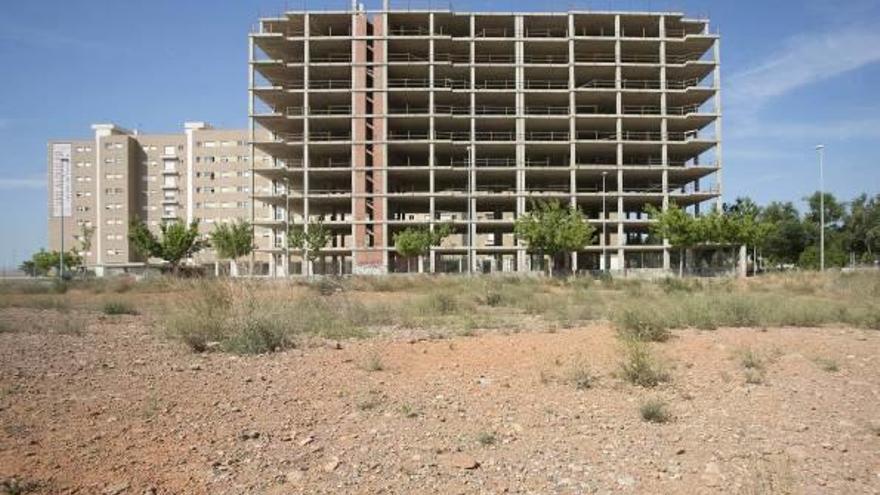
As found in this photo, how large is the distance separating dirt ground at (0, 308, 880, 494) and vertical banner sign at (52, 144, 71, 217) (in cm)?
11516

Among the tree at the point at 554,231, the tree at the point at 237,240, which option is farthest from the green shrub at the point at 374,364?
the tree at the point at 237,240

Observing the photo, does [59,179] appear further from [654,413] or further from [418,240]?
[654,413]

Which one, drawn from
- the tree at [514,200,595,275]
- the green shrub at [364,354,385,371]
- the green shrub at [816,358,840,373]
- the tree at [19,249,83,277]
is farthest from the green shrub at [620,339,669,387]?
the tree at [19,249,83,277]

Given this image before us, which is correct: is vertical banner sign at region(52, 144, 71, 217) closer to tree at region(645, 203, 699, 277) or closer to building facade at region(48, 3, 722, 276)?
building facade at region(48, 3, 722, 276)

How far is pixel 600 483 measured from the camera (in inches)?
227

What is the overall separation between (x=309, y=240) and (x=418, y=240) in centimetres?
1090

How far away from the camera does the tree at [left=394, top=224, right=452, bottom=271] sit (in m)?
66.6

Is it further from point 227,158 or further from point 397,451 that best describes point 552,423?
point 227,158

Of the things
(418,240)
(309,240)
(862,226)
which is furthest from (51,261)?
(862,226)

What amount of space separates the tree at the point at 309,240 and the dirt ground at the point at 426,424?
54.8 meters

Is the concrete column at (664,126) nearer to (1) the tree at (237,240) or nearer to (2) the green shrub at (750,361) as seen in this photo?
(1) the tree at (237,240)

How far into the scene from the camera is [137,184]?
375 feet

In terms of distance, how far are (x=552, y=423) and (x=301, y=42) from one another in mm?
73974

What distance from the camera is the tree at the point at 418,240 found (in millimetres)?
66562
